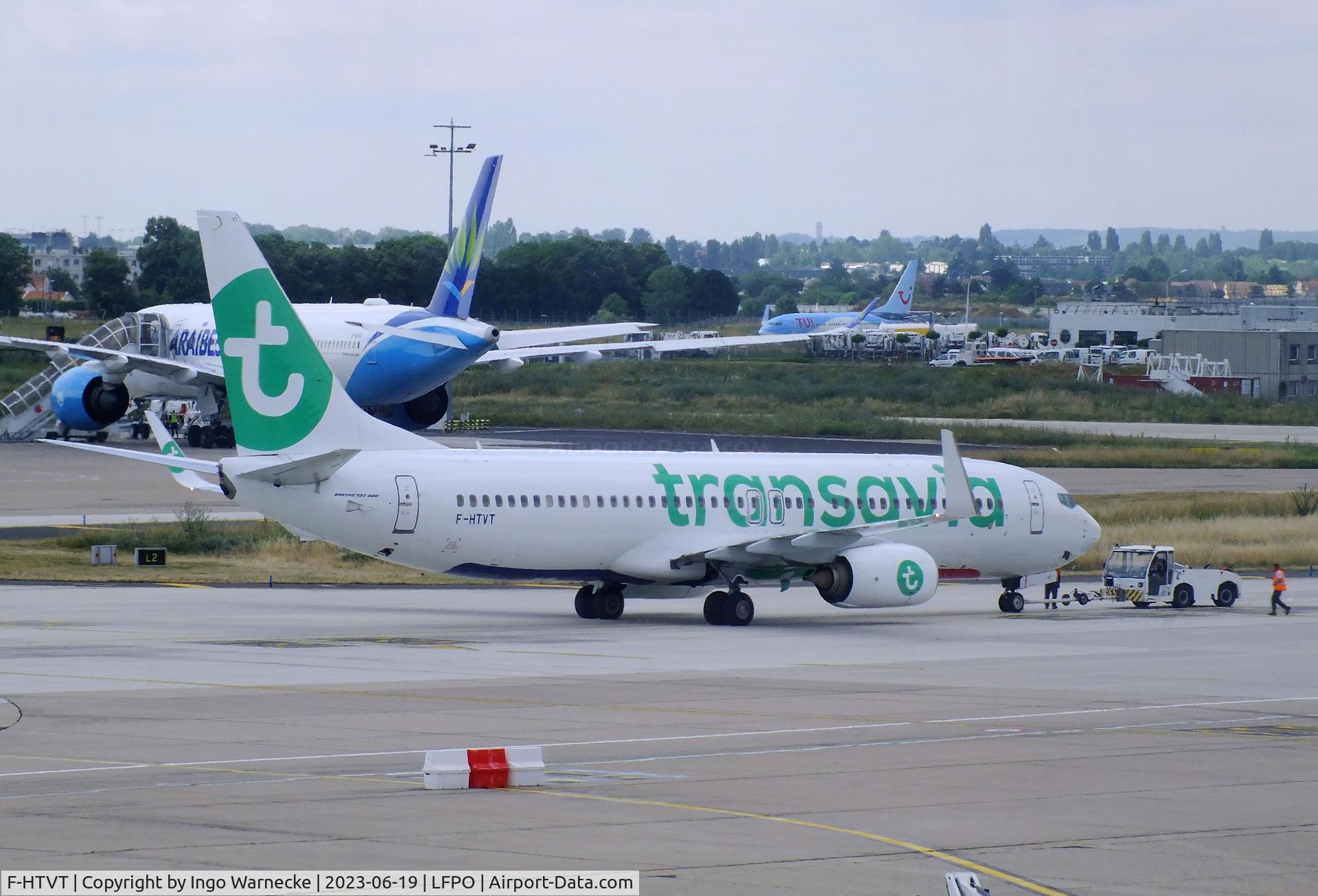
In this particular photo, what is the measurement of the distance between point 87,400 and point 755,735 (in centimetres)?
5624

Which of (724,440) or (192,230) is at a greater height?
(192,230)

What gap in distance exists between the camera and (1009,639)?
3297 centimetres

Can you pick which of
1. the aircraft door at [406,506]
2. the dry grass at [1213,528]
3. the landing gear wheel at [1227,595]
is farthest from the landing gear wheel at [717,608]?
the dry grass at [1213,528]

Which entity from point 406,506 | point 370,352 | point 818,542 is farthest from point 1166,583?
point 370,352

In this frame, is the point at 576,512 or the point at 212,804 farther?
the point at 576,512

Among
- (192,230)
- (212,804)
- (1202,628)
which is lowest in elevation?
(1202,628)

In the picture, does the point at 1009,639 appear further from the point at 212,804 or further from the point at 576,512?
the point at 212,804

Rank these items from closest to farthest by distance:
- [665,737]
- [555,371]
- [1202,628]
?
[665,737] < [1202,628] < [555,371]

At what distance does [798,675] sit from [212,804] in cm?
1290

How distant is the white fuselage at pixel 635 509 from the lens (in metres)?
31.2

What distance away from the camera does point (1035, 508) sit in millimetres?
38750

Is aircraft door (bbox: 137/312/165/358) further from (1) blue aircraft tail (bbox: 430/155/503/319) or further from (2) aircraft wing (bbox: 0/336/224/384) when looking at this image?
(1) blue aircraft tail (bbox: 430/155/503/319)

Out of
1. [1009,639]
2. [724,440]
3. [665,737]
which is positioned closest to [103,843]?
[665,737]

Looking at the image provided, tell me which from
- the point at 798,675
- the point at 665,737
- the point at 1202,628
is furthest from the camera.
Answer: the point at 1202,628
